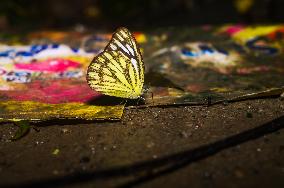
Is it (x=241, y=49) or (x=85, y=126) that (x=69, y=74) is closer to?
(x=85, y=126)

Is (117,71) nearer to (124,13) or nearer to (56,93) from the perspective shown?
(56,93)

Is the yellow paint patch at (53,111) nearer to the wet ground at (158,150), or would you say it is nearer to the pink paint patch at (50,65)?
the wet ground at (158,150)

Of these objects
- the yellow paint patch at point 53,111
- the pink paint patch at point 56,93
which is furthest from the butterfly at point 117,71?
the pink paint patch at point 56,93

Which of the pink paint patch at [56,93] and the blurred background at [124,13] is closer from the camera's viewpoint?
the pink paint patch at [56,93]

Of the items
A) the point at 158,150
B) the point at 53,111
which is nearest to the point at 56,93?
the point at 53,111

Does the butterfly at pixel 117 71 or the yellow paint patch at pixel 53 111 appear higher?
the butterfly at pixel 117 71

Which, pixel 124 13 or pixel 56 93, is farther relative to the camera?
pixel 124 13

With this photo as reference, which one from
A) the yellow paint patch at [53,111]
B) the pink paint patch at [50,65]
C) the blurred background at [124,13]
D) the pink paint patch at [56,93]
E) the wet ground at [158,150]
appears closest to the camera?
the wet ground at [158,150]
